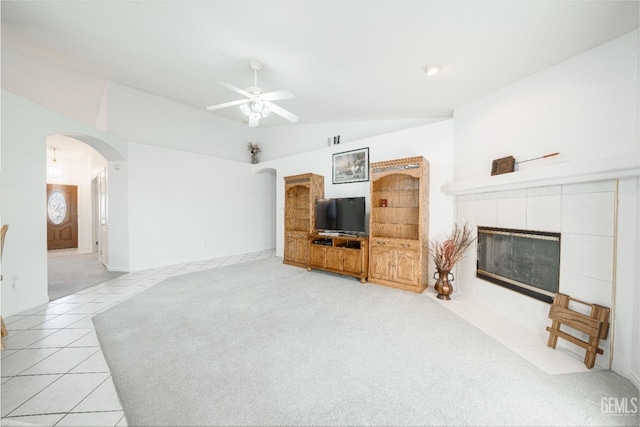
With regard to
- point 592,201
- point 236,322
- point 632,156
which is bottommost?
point 236,322

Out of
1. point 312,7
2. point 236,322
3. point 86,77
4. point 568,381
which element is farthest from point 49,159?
point 568,381

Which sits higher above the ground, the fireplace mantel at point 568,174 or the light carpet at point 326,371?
the fireplace mantel at point 568,174

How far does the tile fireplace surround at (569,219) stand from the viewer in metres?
1.90

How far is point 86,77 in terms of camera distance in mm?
4176

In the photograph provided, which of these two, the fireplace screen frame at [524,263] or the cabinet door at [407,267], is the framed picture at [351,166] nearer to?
the cabinet door at [407,267]

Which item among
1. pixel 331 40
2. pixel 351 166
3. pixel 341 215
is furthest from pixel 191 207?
pixel 331 40

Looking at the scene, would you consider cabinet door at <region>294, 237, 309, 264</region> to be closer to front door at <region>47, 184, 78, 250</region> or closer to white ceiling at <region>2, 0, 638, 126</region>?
white ceiling at <region>2, 0, 638, 126</region>

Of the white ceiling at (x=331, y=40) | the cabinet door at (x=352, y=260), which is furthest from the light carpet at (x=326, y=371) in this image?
the white ceiling at (x=331, y=40)

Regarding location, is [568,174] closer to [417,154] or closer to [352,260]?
[417,154]

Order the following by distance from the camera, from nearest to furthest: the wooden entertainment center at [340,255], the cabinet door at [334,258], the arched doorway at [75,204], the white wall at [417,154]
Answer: the white wall at [417,154], the wooden entertainment center at [340,255], the cabinet door at [334,258], the arched doorway at [75,204]

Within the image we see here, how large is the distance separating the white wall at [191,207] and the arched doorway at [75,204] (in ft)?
3.75

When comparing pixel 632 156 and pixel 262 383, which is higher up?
pixel 632 156

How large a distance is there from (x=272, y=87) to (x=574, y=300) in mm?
4378

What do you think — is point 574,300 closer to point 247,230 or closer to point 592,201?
point 592,201
